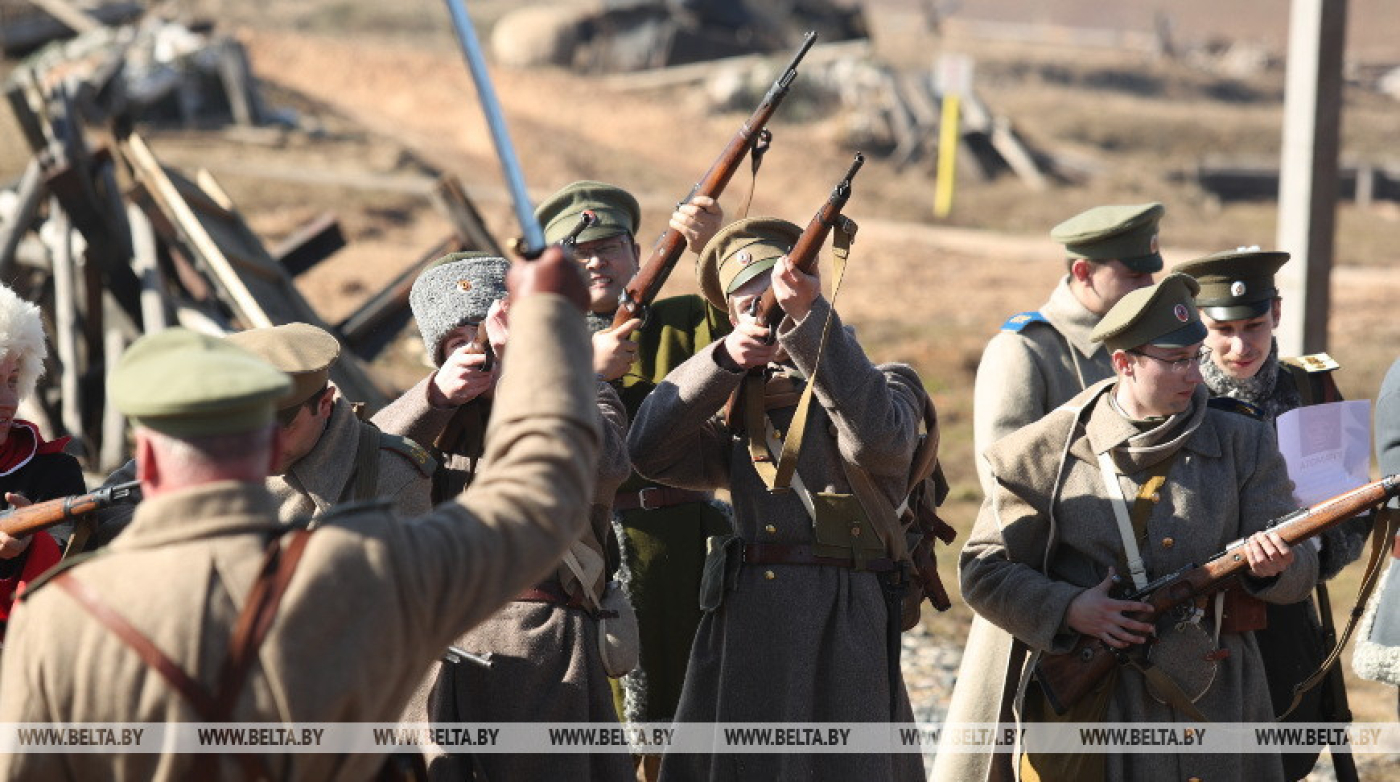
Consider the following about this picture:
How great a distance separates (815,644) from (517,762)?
822 millimetres

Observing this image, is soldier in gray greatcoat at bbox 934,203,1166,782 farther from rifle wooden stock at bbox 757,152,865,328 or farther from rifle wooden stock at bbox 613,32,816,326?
rifle wooden stock at bbox 757,152,865,328

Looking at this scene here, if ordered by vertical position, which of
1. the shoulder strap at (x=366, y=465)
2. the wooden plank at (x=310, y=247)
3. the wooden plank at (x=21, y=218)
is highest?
the shoulder strap at (x=366, y=465)

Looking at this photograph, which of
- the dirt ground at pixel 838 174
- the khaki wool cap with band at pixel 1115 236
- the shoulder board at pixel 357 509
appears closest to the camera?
the shoulder board at pixel 357 509

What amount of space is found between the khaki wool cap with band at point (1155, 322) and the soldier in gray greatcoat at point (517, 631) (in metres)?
1.27

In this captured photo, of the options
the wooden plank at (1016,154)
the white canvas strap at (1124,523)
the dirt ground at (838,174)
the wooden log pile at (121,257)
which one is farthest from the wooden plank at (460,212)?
the wooden plank at (1016,154)

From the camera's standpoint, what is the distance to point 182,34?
2470cm

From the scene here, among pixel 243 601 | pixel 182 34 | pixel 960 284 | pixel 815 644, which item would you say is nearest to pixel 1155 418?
pixel 815 644

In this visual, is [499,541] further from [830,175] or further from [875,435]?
[830,175]

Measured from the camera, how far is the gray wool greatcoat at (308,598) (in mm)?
2736

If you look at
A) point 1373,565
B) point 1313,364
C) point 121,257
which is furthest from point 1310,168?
point 121,257

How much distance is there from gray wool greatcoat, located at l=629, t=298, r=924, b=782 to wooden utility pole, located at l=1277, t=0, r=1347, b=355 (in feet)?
16.9

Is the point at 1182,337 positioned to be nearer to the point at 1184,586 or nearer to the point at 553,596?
the point at 1184,586

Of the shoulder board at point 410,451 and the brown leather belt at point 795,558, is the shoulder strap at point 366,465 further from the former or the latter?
the brown leather belt at point 795,558

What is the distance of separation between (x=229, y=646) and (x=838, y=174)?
24.7 metres
